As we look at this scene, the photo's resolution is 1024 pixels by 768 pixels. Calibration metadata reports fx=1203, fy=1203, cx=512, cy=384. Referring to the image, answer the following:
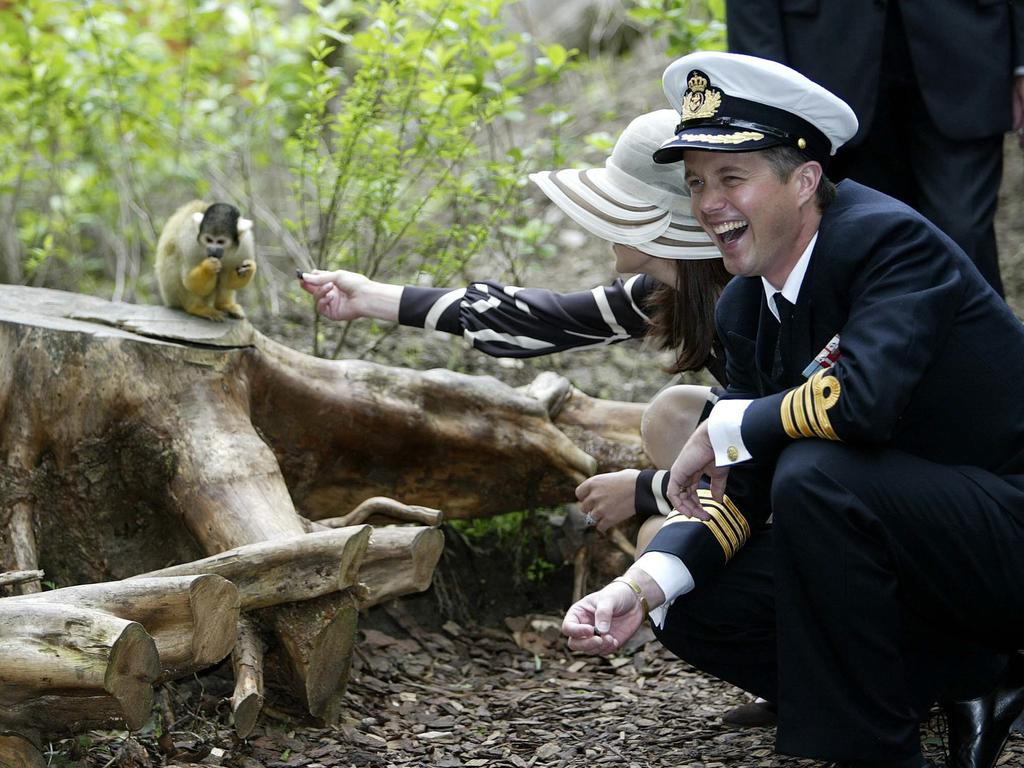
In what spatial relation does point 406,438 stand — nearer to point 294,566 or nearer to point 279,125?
point 294,566

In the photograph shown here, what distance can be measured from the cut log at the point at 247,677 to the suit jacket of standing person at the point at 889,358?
102 cm

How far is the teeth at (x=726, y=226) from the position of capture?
8.16 ft

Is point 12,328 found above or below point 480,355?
above

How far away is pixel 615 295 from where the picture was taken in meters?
3.48

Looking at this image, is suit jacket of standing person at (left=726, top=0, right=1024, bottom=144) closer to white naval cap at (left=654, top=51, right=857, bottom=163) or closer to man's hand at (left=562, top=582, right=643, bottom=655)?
white naval cap at (left=654, top=51, right=857, bottom=163)

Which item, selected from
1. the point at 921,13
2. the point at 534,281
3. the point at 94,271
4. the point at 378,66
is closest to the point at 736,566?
the point at 921,13

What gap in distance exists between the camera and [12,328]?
3.26 metres

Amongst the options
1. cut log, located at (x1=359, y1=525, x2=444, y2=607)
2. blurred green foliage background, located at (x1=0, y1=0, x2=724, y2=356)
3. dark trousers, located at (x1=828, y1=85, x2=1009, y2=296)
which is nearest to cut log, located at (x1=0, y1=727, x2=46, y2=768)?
cut log, located at (x1=359, y1=525, x2=444, y2=607)

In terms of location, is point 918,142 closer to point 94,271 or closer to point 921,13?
point 921,13

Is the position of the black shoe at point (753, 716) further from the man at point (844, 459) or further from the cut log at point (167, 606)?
the cut log at point (167, 606)

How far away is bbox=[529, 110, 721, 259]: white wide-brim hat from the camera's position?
309cm

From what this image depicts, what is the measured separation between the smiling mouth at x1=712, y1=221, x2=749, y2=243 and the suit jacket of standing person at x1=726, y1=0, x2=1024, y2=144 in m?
1.51

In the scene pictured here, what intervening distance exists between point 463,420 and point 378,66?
4.40ft

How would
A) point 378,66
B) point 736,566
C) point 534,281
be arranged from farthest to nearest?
point 534,281 → point 378,66 → point 736,566
